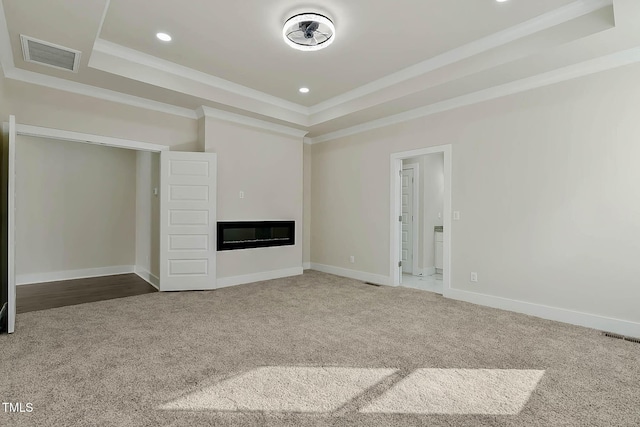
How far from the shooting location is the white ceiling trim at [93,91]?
12.6ft

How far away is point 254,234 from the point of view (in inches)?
222

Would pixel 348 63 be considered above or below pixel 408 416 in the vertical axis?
above

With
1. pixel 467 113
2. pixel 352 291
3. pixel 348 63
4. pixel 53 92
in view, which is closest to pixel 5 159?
pixel 53 92

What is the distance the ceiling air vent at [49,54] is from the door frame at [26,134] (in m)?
0.76

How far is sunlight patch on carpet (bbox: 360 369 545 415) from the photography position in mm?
1989

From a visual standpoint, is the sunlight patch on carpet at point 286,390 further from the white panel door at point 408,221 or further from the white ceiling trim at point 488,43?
the white panel door at point 408,221

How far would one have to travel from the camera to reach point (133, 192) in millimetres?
6543

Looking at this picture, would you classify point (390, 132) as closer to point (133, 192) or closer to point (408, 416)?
point (408, 416)

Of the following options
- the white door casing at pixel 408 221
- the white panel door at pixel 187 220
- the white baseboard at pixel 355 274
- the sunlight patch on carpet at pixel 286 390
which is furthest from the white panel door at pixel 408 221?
the sunlight patch on carpet at pixel 286 390

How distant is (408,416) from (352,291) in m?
3.10

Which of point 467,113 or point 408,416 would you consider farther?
point 467,113

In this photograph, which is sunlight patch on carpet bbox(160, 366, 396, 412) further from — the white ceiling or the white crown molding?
the white crown molding

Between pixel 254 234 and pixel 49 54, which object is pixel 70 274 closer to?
pixel 254 234

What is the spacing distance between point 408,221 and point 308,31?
436 centimetres
